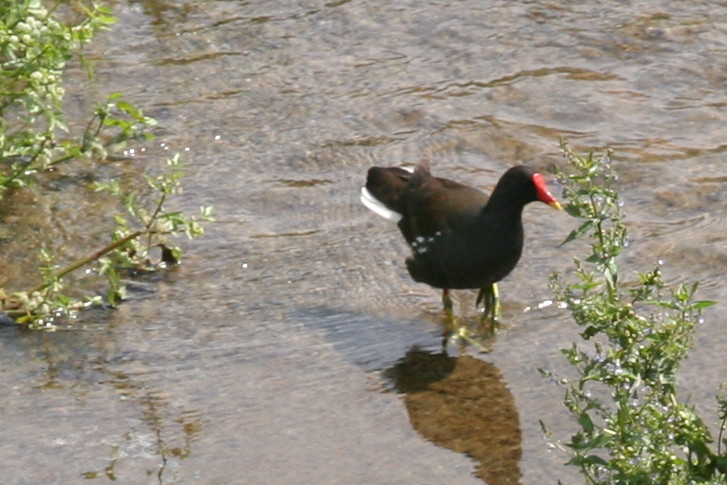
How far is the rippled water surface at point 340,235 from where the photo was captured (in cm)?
470

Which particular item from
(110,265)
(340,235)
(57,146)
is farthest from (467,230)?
(57,146)

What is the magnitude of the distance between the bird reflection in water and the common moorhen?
407 mm

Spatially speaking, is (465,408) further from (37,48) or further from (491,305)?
(37,48)

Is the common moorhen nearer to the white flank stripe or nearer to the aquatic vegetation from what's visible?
the white flank stripe

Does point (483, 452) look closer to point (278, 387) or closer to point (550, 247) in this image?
point (278, 387)

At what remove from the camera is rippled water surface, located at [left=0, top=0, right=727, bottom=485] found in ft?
15.4

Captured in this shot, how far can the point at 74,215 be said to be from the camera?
6504 millimetres

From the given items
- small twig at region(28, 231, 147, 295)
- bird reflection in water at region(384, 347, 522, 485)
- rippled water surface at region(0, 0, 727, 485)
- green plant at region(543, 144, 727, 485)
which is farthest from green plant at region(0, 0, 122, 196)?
green plant at region(543, 144, 727, 485)

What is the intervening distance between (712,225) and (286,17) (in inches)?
133

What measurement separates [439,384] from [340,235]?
1337 millimetres

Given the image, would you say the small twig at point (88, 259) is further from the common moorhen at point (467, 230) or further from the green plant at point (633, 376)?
the green plant at point (633, 376)

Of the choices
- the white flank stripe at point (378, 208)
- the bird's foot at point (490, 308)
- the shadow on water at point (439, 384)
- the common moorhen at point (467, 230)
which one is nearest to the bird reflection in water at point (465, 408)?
the shadow on water at point (439, 384)

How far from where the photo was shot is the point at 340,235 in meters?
6.37

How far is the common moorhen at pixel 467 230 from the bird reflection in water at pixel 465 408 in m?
0.41
